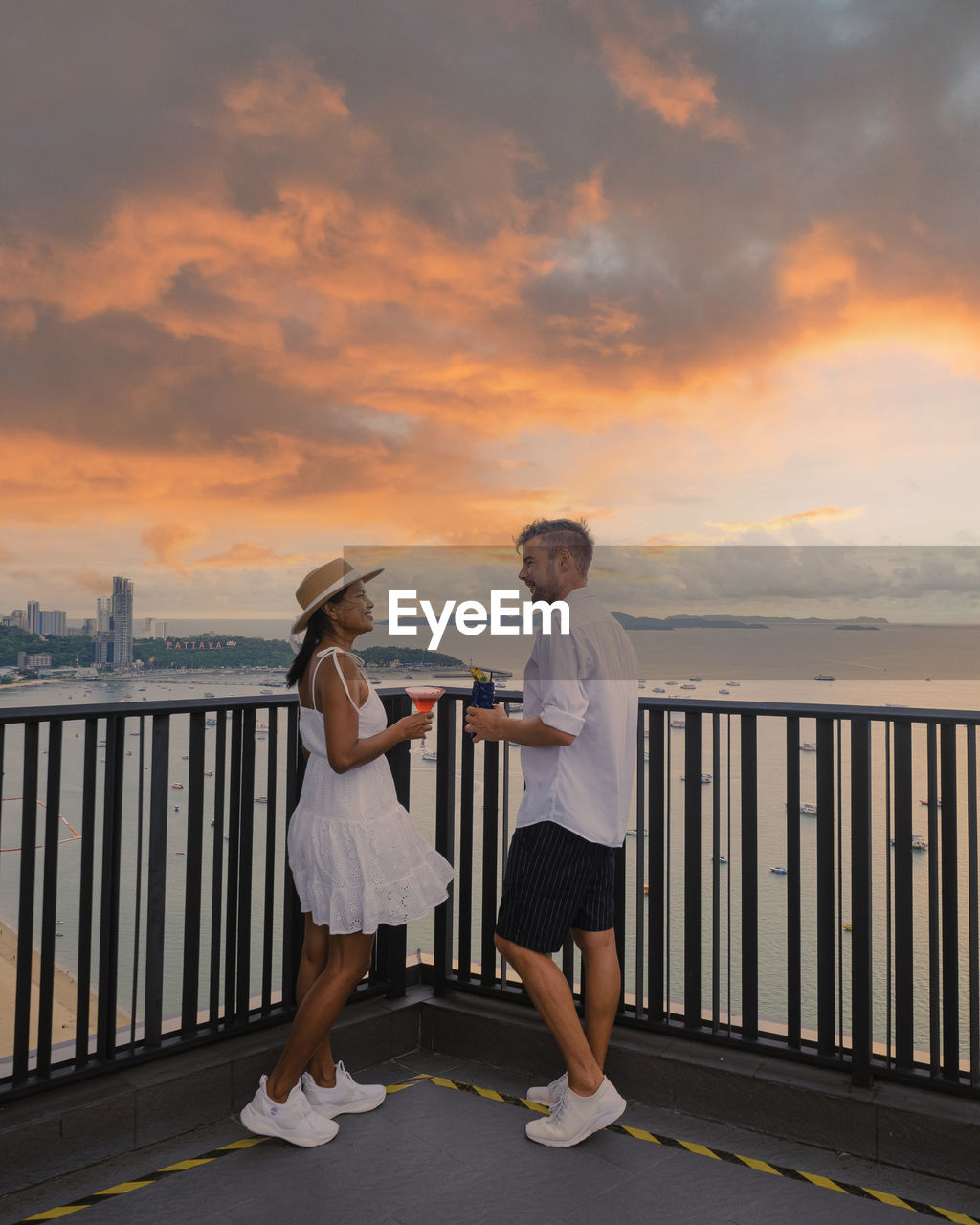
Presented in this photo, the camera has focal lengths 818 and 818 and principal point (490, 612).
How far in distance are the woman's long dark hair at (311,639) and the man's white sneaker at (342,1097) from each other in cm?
127

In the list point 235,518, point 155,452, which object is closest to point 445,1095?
point 155,452

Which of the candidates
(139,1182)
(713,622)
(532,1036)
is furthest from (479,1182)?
(713,622)

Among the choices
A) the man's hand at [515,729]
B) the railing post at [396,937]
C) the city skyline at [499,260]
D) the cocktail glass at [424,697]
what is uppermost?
the city skyline at [499,260]

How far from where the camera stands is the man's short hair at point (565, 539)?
8.29 ft

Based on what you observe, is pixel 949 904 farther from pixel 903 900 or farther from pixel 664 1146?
pixel 664 1146

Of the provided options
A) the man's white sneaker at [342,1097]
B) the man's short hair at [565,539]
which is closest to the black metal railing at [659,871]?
the man's white sneaker at [342,1097]

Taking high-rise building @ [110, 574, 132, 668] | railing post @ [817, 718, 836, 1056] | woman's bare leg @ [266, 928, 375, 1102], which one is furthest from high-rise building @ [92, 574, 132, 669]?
railing post @ [817, 718, 836, 1056]

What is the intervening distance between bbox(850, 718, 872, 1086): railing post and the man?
69 centimetres

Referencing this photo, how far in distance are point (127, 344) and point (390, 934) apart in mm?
31081

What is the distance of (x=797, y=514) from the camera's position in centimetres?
3144

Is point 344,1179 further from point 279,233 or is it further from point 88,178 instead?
point 88,178

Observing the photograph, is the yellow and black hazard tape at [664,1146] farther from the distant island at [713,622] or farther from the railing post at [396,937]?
the distant island at [713,622]

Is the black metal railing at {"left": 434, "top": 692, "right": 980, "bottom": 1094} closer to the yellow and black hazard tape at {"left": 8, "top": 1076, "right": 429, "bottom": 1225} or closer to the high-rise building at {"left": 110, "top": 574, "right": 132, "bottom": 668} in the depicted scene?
the yellow and black hazard tape at {"left": 8, "top": 1076, "right": 429, "bottom": 1225}
